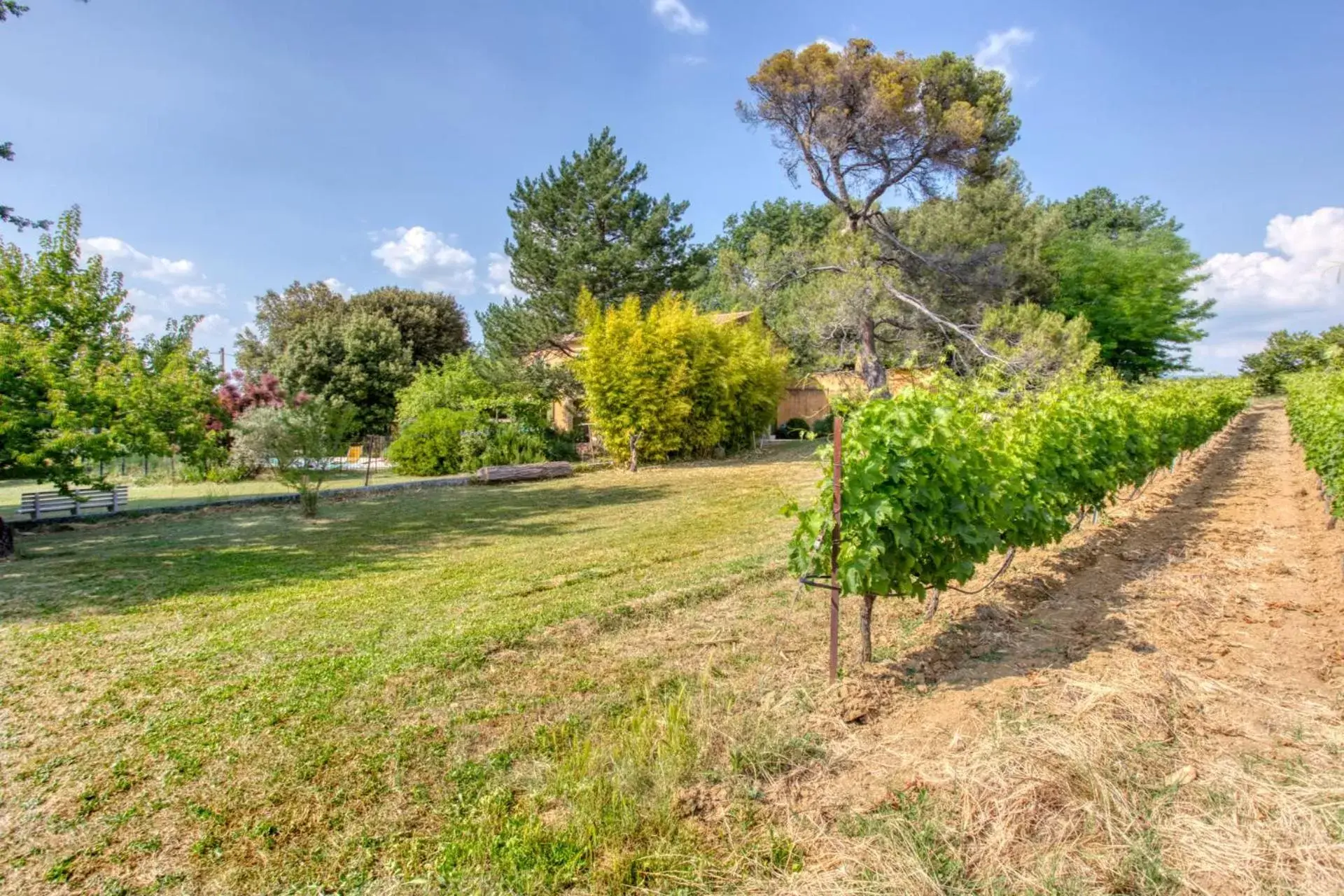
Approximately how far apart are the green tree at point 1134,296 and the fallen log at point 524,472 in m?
20.2

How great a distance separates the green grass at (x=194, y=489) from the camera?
1197 cm

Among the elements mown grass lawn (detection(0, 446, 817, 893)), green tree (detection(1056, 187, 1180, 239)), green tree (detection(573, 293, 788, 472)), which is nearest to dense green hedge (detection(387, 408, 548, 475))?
green tree (detection(573, 293, 788, 472))

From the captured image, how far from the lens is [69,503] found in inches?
399

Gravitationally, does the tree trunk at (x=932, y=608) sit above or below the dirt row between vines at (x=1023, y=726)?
above

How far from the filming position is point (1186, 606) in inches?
193

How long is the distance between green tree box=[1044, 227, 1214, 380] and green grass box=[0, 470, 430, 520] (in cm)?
2461

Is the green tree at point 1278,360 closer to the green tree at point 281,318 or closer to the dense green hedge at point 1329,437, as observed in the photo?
the dense green hedge at point 1329,437

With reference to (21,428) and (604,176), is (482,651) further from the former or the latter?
(604,176)

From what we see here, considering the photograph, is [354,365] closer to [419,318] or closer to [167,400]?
[419,318]

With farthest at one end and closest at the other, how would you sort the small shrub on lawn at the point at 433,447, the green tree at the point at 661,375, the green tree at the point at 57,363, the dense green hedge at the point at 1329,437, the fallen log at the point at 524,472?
the green tree at the point at 661,375 → the small shrub on lawn at the point at 433,447 → the fallen log at the point at 524,472 → the green tree at the point at 57,363 → the dense green hedge at the point at 1329,437

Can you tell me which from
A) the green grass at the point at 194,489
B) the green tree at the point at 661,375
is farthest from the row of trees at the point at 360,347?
the green tree at the point at 661,375

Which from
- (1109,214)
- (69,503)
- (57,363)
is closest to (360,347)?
(69,503)

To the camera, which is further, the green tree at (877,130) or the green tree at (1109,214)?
the green tree at (1109,214)

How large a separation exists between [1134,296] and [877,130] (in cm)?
1424
